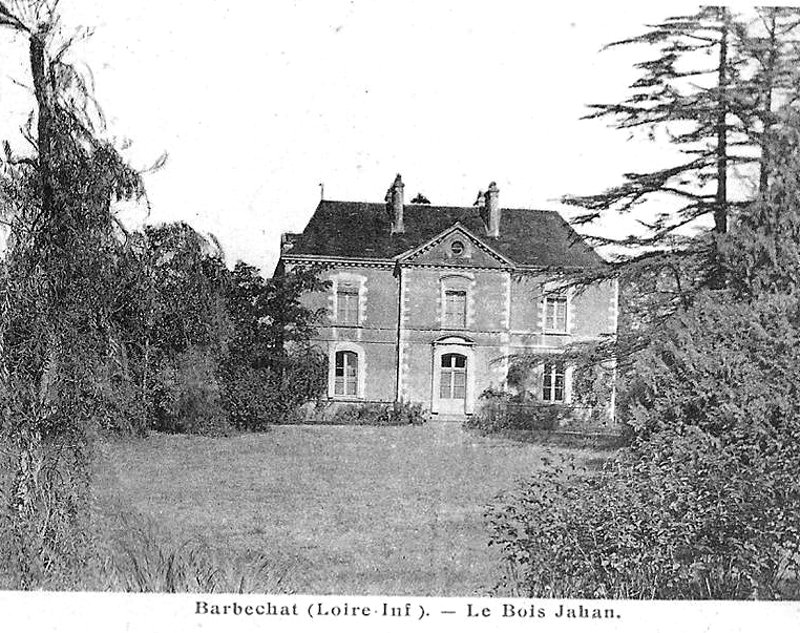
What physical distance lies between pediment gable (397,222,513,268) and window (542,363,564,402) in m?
0.44

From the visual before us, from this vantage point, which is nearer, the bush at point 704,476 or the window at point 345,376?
the window at point 345,376

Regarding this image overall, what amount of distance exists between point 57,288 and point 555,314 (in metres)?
1.89

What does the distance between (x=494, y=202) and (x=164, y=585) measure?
1901mm

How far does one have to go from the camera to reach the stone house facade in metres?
3.15

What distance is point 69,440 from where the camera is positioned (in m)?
3.20

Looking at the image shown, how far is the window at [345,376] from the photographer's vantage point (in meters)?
3.12

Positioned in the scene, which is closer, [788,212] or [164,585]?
[164,585]

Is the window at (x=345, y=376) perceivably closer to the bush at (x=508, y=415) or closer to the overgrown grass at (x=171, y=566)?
the bush at (x=508, y=415)

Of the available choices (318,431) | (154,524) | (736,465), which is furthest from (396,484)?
(736,465)

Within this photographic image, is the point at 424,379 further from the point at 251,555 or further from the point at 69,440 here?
the point at 69,440

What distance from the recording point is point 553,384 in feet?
10.5

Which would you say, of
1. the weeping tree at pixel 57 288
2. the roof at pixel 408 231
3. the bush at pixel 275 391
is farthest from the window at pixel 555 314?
the weeping tree at pixel 57 288

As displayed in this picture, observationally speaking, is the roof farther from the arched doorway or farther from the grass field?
the grass field

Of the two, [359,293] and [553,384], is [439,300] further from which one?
[553,384]
